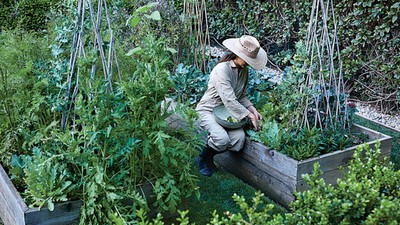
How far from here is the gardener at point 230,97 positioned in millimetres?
4348

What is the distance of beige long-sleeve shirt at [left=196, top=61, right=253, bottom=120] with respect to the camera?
14.4 feet

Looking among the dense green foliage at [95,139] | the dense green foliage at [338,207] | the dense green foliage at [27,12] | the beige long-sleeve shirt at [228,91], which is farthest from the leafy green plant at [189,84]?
the dense green foliage at [27,12]

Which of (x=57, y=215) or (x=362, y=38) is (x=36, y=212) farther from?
(x=362, y=38)

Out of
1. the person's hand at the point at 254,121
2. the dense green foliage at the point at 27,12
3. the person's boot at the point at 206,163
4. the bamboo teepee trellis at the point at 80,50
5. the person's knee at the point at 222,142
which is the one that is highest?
the bamboo teepee trellis at the point at 80,50

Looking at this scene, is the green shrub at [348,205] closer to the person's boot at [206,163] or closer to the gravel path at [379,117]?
the person's boot at [206,163]

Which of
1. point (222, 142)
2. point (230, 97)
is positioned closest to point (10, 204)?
point (222, 142)

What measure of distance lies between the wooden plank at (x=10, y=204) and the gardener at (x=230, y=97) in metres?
1.73

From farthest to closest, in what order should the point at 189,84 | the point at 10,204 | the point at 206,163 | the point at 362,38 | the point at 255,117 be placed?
the point at 362,38 < the point at 189,84 < the point at 206,163 < the point at 255,117 < the point at 10,204

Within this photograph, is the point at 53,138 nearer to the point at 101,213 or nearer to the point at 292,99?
the point at 101,213

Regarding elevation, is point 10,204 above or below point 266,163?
above

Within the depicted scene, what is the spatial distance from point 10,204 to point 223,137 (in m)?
1.82

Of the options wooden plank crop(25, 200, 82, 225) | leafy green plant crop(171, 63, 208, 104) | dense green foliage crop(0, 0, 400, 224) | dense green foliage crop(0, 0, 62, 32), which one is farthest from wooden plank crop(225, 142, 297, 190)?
dense green foliage crop(0, 0, 62, 32)

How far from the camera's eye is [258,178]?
4.29m

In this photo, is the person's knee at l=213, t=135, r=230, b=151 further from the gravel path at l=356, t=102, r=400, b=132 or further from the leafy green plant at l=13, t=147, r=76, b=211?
the gravel path at l=356, t=102, r=400, b=132
